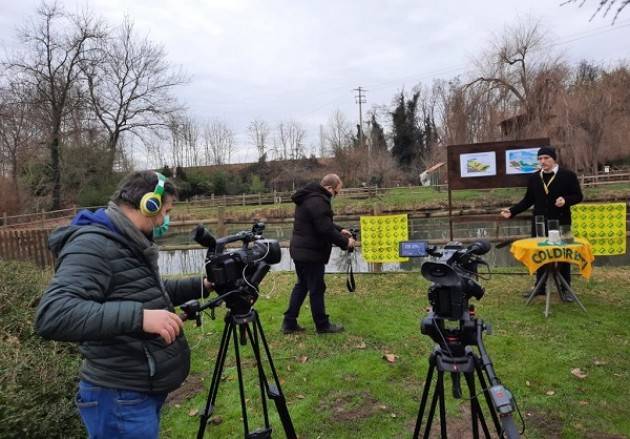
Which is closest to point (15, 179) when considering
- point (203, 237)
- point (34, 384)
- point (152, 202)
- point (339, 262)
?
point (339, 262)

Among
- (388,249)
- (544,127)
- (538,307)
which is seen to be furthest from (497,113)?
(538,307)

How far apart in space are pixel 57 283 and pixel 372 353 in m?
3.41

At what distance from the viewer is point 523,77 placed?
2627cm

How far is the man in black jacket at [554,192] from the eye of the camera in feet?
17.8

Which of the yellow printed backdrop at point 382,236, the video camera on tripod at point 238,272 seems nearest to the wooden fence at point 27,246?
the yellow printed backdrop at point 382,236

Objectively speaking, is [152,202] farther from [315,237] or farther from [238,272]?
[315,237]

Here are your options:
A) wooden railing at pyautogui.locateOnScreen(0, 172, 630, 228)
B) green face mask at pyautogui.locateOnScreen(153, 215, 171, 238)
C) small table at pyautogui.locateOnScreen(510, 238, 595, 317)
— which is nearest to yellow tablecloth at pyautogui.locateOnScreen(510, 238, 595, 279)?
small table at pyautogui.locateOnScreen(510, 238, 595, 317)

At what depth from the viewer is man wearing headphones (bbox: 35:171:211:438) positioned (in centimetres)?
153

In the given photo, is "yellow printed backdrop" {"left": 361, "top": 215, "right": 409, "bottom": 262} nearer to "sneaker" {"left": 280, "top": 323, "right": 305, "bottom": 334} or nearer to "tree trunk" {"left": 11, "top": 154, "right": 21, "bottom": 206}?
"sneaker" {"left": 280, "top": 323, "right": 305, "bottom": 334}

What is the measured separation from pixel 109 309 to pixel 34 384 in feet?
6.17

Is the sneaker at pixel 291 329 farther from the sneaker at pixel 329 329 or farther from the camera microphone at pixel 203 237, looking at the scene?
the camera microphone at pixel 203 237

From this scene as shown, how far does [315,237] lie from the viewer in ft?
15.5

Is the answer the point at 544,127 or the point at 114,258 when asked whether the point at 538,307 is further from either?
the point at 544,127

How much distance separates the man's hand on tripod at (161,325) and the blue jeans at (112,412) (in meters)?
0.41
